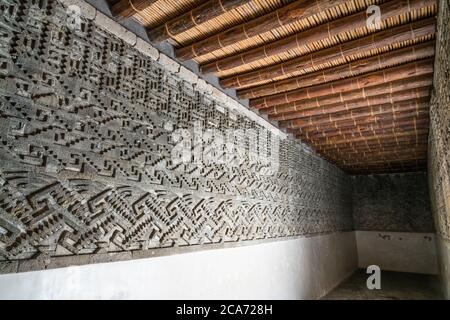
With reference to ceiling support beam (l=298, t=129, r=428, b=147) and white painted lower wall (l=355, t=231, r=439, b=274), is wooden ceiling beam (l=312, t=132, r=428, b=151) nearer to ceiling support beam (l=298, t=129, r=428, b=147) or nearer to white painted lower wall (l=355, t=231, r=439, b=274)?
ceiling support beam (l=298, t=129, r=428, b=147)

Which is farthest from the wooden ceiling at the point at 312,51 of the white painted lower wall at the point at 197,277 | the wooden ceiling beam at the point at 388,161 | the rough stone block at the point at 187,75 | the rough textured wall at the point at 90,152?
the wooden ceiling beam at the point at 388,161

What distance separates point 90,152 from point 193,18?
1546 millimetres

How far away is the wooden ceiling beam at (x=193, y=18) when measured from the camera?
250cm

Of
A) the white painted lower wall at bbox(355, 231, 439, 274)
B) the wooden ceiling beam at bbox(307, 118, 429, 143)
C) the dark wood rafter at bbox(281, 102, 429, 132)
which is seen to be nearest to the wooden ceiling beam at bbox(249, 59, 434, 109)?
the dark wood rafter at bbox(281, 102, 429, 132)

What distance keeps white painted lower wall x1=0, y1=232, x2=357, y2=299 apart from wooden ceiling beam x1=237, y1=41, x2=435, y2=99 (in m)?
2.22

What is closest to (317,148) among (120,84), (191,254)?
(191,254)

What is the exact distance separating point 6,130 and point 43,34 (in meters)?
0.79

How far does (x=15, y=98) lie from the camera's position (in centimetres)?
181

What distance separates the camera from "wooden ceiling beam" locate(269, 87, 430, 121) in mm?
3996

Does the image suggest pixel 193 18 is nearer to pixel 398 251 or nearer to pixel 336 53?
pixel 336 53

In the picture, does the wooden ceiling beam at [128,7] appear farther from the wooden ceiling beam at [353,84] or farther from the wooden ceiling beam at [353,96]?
the wooden ceiling beam at [353,96]

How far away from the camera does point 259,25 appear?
9.03 ft

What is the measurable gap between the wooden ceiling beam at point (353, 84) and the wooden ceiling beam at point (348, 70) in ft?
0.22

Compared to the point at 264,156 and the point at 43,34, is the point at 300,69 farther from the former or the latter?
the point at 43,34
